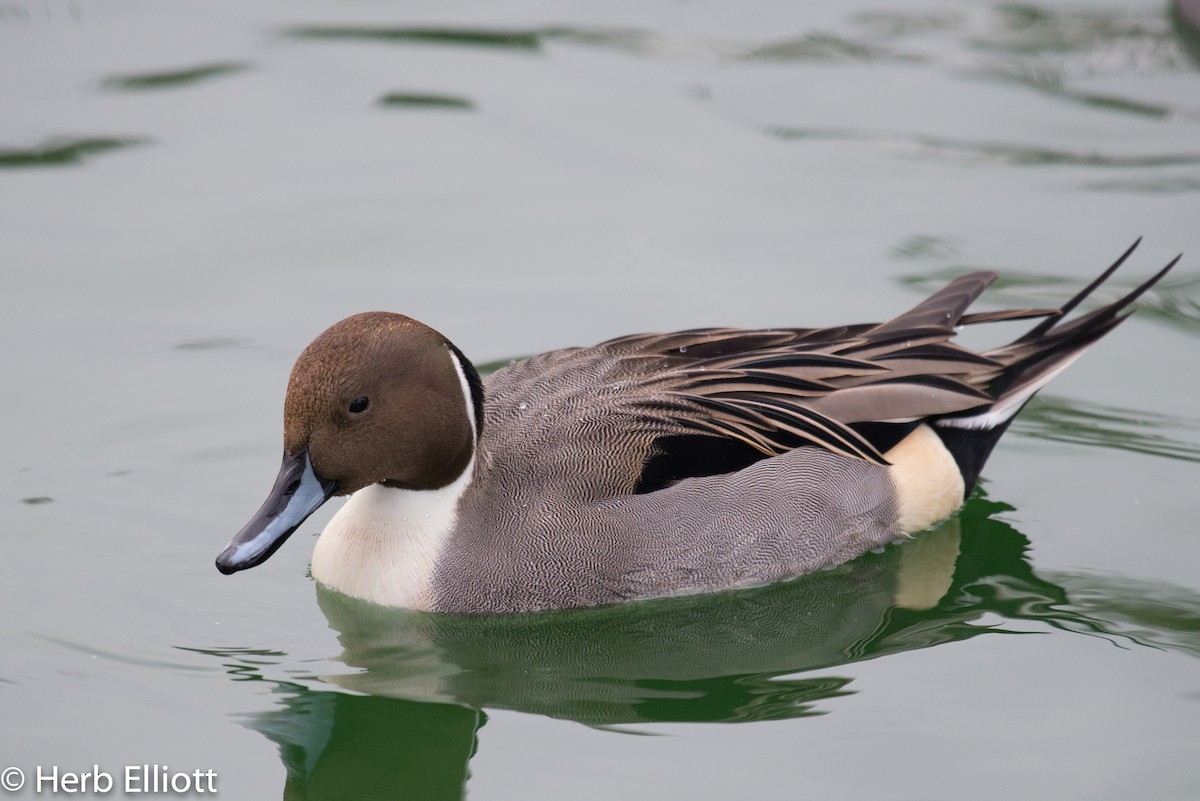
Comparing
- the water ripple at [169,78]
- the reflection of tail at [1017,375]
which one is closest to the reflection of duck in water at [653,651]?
the reflection of tail at [1017,375]

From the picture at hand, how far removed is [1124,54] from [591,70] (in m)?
3.47

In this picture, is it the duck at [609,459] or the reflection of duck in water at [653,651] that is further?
the duck at [609,459]

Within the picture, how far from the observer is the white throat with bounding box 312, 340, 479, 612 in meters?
5.75

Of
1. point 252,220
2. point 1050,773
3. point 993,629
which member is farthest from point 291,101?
point 1050,773

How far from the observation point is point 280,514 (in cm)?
540

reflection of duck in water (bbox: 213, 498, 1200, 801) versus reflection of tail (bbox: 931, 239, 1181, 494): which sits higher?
reflection of tail (bbox: 931, 239, 1181, 494)

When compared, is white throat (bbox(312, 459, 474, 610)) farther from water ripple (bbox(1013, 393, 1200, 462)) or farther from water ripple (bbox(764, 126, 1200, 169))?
water ripple (bbox(764, 126, 1200, 169))

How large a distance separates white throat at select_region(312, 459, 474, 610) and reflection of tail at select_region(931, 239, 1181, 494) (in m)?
1.95

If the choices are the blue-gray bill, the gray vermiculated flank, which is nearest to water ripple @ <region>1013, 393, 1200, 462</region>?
the gray vermiculated flank

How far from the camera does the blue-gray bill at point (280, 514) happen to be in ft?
17.4

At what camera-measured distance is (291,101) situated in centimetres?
1018

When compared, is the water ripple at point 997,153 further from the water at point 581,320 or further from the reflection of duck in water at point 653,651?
the reflection of duck in water at point 653,651

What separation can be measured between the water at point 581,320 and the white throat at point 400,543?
5.0 inches

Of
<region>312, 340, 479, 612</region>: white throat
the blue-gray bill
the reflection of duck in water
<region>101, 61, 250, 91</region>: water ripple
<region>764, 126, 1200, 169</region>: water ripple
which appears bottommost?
the reflection of duck in water
